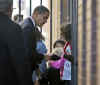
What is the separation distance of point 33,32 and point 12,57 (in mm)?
1299

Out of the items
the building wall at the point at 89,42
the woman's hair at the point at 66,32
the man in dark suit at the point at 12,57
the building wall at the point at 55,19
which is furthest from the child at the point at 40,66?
the building wall at the point at 55,19

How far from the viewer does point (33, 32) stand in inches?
203

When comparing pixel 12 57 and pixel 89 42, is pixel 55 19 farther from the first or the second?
pixel 89 42

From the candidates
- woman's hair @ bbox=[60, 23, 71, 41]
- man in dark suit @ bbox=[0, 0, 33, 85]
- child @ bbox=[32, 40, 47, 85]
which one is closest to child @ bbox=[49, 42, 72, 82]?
child @ bbox=[32, 40, 47, 85]

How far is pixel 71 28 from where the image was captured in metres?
5.74

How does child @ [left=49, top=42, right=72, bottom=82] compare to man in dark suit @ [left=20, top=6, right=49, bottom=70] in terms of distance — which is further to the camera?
child @ [left=49, top=42, right=72, bottom=82]

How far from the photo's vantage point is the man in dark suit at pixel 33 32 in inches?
195

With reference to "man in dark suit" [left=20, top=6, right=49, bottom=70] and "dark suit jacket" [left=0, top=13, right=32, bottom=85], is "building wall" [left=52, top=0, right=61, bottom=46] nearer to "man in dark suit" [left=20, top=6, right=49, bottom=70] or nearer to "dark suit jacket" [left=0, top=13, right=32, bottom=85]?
"man in dark suit" [left=20, top=6, right=49, bottom=70]

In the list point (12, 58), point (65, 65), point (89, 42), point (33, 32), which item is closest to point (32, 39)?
point (33, 32)

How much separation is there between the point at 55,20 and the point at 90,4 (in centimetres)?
556

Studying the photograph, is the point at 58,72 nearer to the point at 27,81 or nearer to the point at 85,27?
the point at 27,81

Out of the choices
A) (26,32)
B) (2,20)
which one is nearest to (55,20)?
(26,32)

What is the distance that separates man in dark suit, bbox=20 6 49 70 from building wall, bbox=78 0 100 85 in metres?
1.27

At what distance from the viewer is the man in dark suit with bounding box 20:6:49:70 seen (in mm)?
4949
